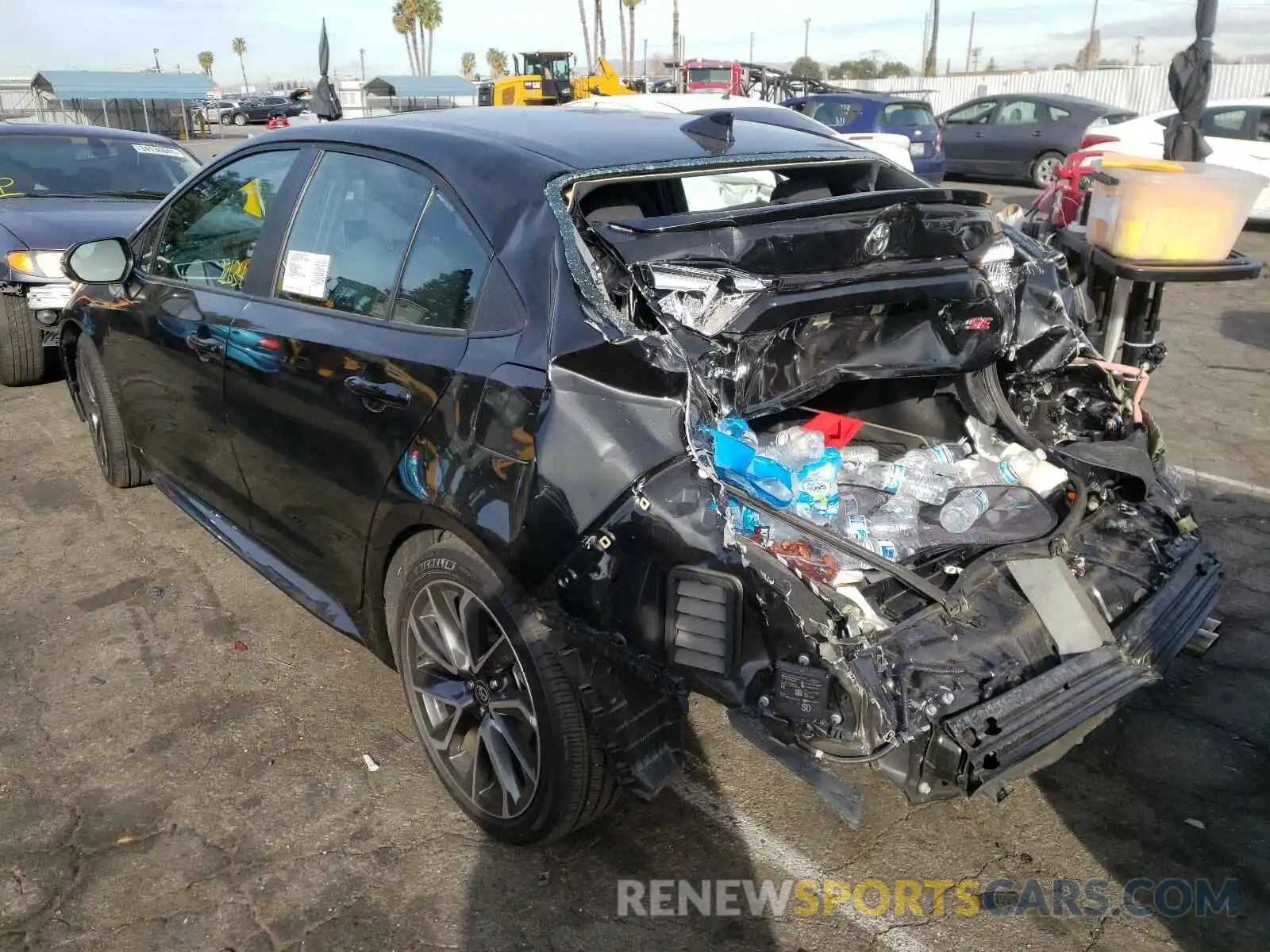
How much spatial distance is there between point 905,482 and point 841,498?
1.01ft

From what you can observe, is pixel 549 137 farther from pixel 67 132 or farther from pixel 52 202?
pixel 67 132

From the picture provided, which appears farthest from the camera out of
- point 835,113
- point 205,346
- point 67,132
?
point 835,113

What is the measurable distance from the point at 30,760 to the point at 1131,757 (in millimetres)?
3383

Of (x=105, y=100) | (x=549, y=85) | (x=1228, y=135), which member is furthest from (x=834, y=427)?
(x=105, y=100)

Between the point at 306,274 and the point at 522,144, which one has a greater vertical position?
the point at 522,144

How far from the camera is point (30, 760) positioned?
2.96 m

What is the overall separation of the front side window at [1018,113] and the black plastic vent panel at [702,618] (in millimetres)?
16478

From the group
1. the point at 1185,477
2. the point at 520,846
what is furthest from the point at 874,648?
the point at 1185,477

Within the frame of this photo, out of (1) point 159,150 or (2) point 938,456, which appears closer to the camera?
(2) point 938,456

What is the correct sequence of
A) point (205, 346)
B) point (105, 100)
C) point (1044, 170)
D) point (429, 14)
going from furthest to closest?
1. point (429, 14)
2. point (105, 100)
3. point (1044, 170)
4. point (205, 346)

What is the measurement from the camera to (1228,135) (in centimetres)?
1240

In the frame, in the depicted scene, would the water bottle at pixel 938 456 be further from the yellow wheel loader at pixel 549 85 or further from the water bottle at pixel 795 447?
the yellow wheel loader at pixel 549 85

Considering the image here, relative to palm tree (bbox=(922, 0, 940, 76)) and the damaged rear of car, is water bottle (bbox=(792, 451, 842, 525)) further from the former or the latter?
palm tree (bbox=(922, 0, 940, 76))

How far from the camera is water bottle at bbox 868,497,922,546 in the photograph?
2.62 meters
